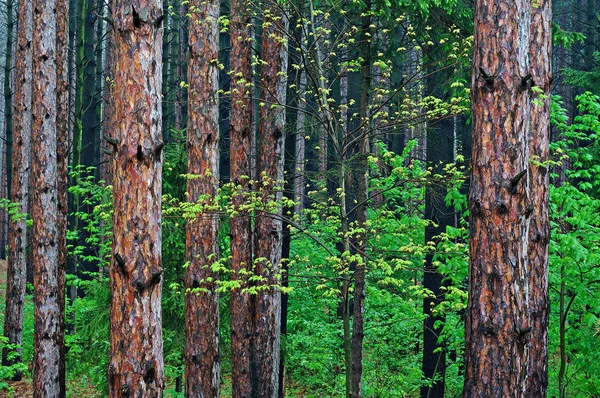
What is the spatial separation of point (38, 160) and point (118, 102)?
226 inches

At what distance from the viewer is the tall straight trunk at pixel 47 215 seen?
417 inches

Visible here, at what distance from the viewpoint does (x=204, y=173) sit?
33.0 ft

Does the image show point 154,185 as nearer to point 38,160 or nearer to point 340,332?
point 38,160

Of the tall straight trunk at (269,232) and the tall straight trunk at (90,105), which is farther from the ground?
the tall straight trunk at (90,105)

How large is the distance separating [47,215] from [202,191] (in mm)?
2709

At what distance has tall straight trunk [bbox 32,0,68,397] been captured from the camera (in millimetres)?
10586

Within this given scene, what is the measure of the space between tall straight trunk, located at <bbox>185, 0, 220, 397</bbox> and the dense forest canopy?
4cm

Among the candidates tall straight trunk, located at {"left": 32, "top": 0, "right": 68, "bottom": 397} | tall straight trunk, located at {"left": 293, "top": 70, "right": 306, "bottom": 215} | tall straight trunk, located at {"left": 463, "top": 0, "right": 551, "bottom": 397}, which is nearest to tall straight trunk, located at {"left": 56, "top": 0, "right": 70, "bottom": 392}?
tall straight trunk, located at {"left": 32, "top": 0, "right": 68, "bottom": 397}

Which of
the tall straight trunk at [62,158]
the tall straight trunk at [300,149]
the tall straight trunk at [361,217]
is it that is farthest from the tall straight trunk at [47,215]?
the tall straight trunk at [361,217]

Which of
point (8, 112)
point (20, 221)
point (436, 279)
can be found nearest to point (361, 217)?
point (436, 279)

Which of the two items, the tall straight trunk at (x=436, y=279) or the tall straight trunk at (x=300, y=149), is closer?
→ the tall straight trunk at (x=300, y=149)

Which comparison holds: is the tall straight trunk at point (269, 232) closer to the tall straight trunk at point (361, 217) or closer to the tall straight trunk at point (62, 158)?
the tall straight trunk at point (361, 217)

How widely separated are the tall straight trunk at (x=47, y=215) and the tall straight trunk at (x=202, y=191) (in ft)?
7.53

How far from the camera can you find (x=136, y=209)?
18.6 feet
